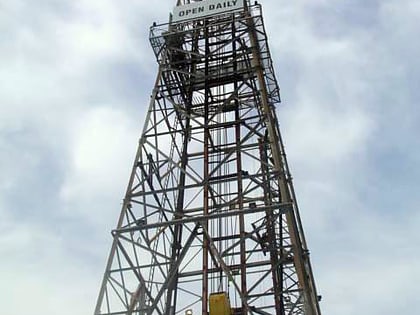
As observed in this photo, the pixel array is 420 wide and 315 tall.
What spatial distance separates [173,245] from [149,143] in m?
3.45

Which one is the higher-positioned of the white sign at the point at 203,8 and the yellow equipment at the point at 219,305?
the white sign at the point at 203,8

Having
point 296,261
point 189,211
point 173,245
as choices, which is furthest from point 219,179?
point 296,261

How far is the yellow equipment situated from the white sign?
36.4ft

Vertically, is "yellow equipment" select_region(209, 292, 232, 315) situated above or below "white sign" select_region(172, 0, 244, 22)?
below

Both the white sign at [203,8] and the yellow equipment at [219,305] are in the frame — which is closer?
the yellow equipment at [219,305]

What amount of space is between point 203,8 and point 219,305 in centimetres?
1166

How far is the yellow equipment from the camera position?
15.7 meters

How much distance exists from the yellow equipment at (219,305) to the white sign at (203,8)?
1109cm

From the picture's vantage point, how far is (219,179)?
20.7 m

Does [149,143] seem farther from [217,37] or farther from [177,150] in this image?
[217,37]

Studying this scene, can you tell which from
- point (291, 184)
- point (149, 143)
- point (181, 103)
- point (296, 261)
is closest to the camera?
point (296, 261)

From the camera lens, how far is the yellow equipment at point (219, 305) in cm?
1566

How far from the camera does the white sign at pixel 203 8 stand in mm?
22312

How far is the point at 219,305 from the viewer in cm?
1574
